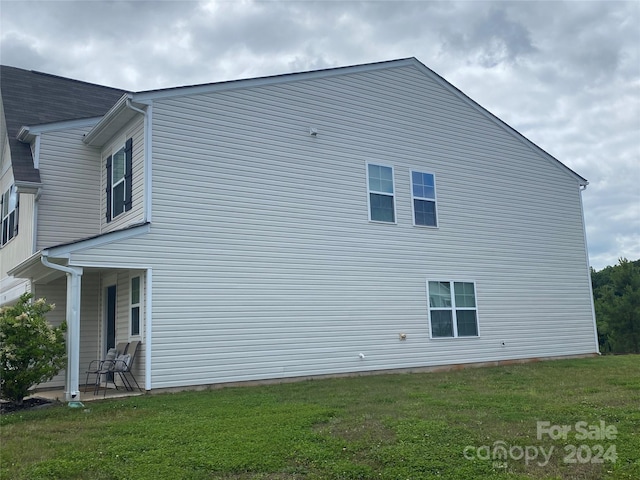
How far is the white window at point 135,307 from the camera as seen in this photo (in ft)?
33.8

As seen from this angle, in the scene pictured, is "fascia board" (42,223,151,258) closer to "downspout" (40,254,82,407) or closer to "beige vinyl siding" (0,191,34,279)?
"downspout" (40,254,82,407)

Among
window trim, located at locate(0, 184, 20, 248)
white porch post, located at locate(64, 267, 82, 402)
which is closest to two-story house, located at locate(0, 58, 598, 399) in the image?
white porch post, located at locate(64, 267, 82, 402)

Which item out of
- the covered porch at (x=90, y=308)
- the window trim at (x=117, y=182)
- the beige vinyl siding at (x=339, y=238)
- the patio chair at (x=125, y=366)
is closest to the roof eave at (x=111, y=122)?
the window trim at (x=117, y=182)

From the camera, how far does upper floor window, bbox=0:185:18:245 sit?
1348 cm

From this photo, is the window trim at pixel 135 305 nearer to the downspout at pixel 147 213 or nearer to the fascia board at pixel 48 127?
the downspout at pixel 147 213

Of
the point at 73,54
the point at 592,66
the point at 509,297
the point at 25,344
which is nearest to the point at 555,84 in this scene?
the point at 592,66

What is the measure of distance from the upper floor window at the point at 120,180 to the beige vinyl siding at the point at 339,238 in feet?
3.03

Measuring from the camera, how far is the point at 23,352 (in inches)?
327

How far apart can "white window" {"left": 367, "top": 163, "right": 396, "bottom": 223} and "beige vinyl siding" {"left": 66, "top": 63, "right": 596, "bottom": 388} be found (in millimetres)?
210

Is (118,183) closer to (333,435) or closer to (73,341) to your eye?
(73,341)

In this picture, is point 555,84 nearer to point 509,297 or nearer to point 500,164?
point 500,164

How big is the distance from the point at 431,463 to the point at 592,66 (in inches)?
463

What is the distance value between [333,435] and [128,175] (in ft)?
23.1

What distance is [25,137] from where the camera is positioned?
40.6ft
